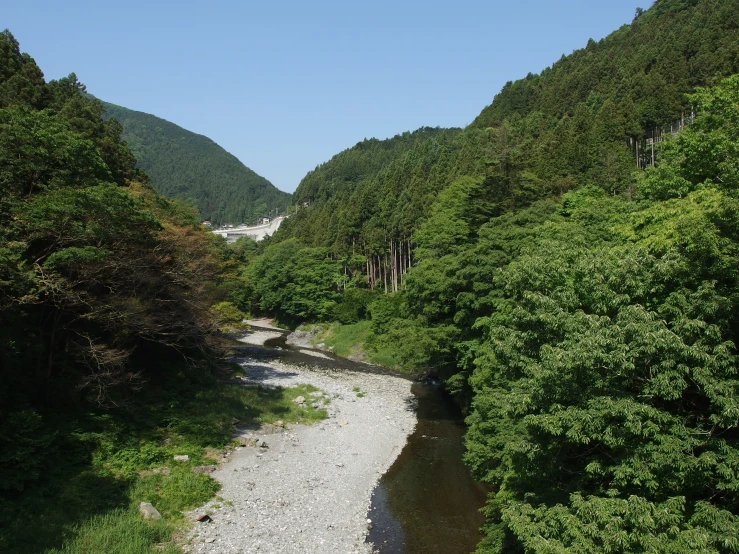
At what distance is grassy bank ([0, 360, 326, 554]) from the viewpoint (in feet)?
A: 40.3

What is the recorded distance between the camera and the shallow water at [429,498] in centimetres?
1472

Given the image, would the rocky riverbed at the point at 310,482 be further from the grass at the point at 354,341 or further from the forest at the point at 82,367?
the grass at the point at 354,341

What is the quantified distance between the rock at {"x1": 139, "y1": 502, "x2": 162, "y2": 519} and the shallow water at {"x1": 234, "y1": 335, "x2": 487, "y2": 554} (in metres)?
6.30

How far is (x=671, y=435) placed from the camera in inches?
343

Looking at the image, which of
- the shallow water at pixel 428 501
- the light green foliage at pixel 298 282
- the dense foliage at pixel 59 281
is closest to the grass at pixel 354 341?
the light green foliage at pixel 298 282

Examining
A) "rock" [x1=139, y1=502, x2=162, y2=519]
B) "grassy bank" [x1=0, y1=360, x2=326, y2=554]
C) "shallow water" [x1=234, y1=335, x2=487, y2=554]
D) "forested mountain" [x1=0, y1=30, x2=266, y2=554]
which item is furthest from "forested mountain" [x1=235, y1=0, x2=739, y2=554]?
"forested mountain" [x1=0, y1=30, x2=266, y2=554]

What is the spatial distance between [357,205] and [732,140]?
166 ft

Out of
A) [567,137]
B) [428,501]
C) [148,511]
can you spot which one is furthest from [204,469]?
[567,137]

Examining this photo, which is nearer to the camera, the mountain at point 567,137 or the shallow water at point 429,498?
the shallow water at point 429,498

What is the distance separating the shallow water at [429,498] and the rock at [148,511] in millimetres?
6296

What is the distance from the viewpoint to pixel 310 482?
1789 cm

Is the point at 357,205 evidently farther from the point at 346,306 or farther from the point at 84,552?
the point at 84,552

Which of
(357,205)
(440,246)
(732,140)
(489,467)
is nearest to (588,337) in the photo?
(489,467)

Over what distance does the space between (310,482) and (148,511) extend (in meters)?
5.69
